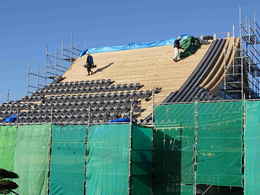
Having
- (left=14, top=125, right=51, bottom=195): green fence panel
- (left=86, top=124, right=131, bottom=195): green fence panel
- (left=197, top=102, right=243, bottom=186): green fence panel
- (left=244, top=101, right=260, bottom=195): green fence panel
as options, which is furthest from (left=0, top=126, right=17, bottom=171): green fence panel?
(left=244, top=101, right=260, bottom=195): green fence panel

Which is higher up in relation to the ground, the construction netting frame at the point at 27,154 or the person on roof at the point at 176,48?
the person on roof at the point at 176,48

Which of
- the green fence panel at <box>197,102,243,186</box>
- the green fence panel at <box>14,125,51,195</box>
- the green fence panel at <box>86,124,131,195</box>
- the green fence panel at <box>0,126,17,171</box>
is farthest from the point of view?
the green fence panel at <box>0,126,17,171</box>

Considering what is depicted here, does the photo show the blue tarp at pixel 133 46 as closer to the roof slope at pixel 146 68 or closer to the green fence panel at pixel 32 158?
the roof slope at pixel 146 68

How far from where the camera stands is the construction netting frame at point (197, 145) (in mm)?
16172

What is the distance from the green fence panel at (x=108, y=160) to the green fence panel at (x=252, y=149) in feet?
13.1

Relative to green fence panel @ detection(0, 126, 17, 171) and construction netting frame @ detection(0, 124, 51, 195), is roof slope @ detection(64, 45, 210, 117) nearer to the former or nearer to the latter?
construction netting frame @ detection(0, 124, 51, 195)

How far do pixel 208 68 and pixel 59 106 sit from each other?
871cm

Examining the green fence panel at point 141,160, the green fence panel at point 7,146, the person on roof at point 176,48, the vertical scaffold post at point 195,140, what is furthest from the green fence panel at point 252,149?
the person on roof at point 176,48

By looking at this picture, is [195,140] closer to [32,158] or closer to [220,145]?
[220,145]

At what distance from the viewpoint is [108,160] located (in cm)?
1708

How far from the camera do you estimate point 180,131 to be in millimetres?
17312

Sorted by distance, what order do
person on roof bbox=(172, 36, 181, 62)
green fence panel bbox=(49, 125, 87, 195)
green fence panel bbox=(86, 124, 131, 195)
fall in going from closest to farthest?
green fence panel bbox=(86, 124, 131, 195)
green fence panel bbox=(49, 125, 87, 195)
person on roof bbox=(172, 36, 181, 62)

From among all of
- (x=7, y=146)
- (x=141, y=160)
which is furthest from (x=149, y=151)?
(x=7, y=146)

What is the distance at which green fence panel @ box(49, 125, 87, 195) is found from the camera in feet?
57.9
